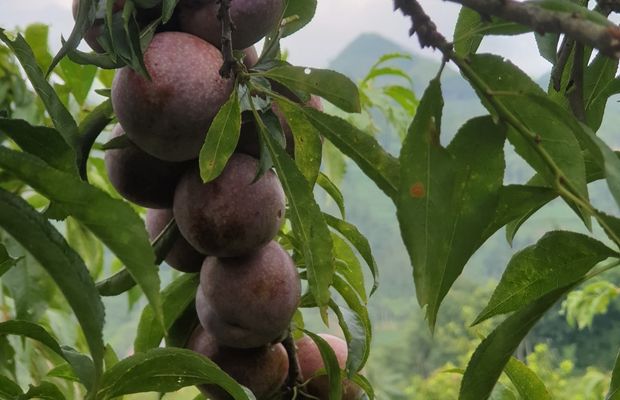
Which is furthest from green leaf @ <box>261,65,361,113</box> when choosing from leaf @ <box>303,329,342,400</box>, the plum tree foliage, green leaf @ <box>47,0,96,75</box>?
leaf @ <box>303,329,342,400</box>

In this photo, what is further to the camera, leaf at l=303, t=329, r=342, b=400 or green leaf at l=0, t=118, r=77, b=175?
leaf at l=303, t=329, r=342, b=400

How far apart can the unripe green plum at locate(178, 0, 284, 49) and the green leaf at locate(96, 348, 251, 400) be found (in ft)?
0.67

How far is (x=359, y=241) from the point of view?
70cm

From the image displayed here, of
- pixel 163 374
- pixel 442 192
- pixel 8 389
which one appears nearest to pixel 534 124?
pixel 442 192

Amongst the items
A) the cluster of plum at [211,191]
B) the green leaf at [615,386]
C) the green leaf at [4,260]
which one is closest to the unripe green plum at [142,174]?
the cluster of plum at [211,191]

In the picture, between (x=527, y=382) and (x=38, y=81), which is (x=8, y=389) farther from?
(x=527, y=382)

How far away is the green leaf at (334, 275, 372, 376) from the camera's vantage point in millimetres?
641

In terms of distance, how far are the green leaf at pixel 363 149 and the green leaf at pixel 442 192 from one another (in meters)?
0.05

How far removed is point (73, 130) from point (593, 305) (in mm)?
2552

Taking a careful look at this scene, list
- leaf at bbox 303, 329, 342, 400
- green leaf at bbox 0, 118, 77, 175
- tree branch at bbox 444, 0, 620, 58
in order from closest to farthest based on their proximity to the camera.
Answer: tree branch at bbox 444, 0, 620, 58 < green leaf at bbox 0, 118, 77, 175 < leaf at bbox 303, 329, 342, 400

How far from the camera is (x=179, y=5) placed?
58 centimetres

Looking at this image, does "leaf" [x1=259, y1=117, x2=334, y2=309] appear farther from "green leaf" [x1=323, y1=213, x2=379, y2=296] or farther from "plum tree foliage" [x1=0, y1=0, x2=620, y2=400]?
"green leaf" [x1=323, y1=213, x2=379, y2=296]

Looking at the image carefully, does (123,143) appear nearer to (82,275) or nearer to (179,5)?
(179,5)

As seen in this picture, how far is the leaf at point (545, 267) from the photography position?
0.51m
